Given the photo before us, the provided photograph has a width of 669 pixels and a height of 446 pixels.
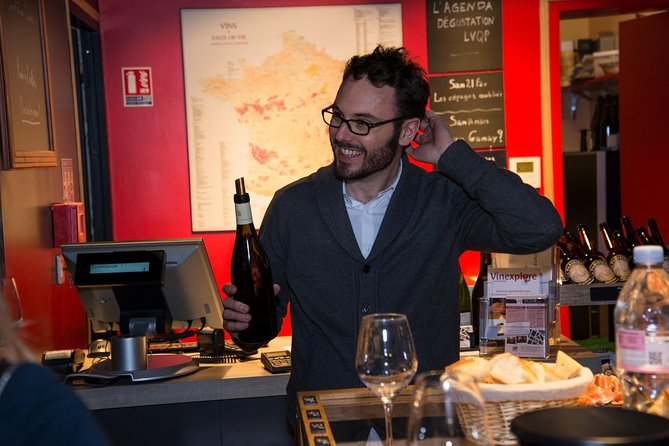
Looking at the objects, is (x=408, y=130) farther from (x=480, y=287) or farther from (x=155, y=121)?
(x=155, y=121)

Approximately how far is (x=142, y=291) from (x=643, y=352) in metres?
1.81

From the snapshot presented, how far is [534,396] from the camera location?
1.31 m

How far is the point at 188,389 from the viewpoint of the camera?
2.76 meters

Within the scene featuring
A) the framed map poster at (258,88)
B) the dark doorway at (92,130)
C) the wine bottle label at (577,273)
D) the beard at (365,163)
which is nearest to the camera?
→ the beard at (365,163)

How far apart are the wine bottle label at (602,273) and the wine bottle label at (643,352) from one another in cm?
162

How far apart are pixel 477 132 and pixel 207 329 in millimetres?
A: 2280

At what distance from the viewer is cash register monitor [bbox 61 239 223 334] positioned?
8.68 ft

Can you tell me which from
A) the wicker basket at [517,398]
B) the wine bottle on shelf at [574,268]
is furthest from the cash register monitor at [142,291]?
the wicker basket at [517,398]

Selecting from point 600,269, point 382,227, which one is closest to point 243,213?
point 382,227

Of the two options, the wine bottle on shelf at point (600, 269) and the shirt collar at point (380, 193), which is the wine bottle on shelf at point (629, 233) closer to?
the wine bottle on shelf at point (600, 269)

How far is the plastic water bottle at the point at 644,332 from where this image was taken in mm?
1296

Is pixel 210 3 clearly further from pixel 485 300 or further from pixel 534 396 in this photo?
pixel 534 396

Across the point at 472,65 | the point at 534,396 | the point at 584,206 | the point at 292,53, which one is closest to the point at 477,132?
the point at 472,65

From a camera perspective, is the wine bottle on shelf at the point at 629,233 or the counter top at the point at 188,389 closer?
the counter top at the point at 188,389
